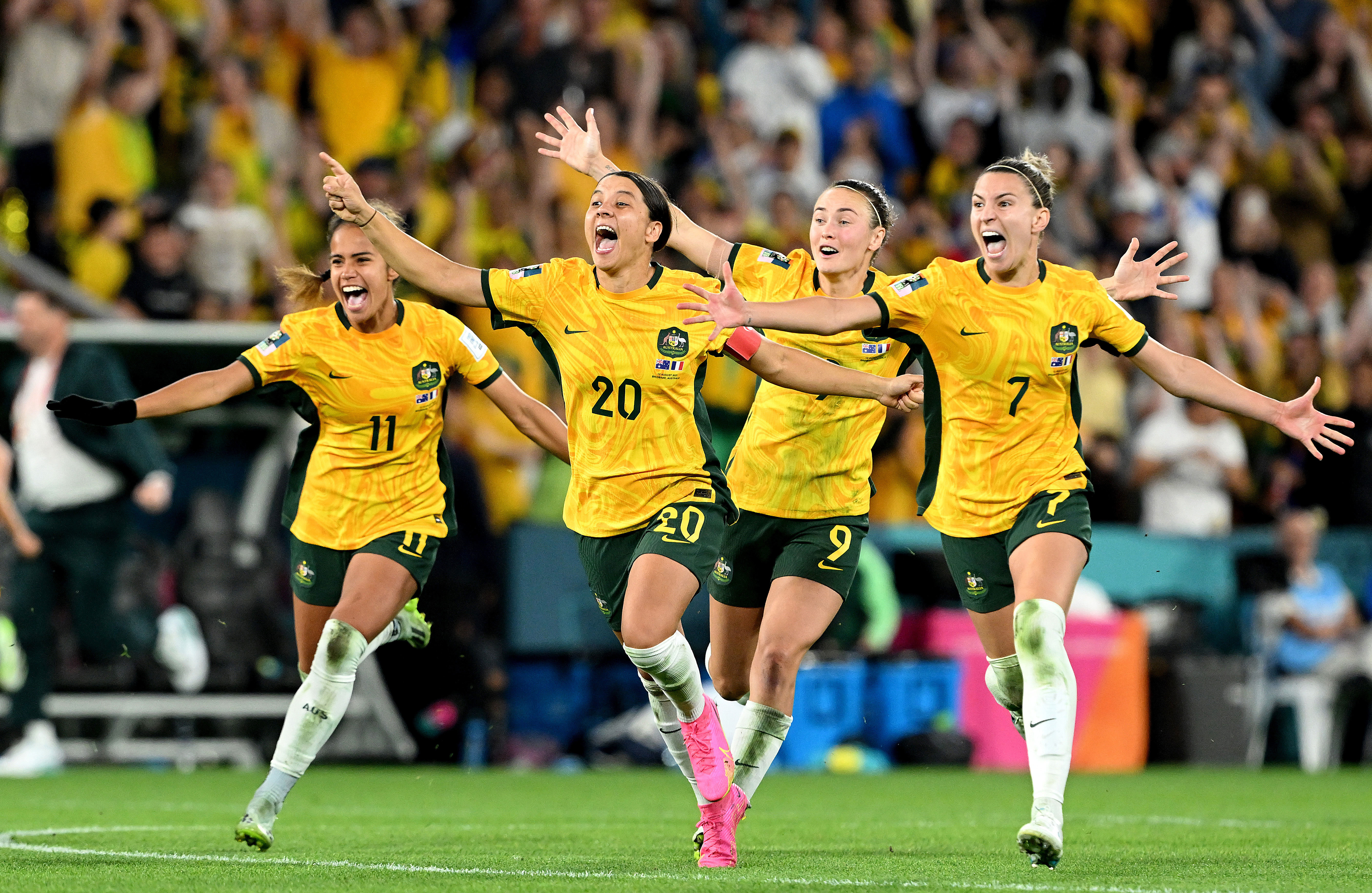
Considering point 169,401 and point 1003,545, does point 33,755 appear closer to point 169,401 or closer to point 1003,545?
point 169,401

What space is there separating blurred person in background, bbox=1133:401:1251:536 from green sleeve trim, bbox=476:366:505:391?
840 centimetres

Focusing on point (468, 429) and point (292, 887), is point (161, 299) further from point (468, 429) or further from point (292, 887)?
point (292, 887)

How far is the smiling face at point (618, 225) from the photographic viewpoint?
7.64 m

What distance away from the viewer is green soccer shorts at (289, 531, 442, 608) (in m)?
8.32

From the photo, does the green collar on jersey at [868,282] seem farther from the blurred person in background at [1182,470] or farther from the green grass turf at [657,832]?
the blurred person in background at [1182,470]

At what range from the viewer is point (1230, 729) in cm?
1540

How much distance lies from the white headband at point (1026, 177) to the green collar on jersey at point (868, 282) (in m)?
0.77

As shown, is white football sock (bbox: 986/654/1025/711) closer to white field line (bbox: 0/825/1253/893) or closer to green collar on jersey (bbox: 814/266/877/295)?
white field line (bbox: 0/825/1253/893)

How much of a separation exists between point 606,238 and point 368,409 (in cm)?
146

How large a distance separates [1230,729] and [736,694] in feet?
26.1

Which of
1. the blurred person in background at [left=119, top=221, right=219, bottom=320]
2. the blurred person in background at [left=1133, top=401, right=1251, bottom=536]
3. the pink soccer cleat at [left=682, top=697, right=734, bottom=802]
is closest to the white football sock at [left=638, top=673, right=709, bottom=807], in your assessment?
the pink soccer cleat at [left=682, top=697, right=734, bottom=802]

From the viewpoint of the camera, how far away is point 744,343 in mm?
7668

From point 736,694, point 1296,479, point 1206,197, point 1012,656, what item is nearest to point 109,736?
point 736,694

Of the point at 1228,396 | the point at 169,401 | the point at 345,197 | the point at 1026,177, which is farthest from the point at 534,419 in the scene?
the point at 1228,396
